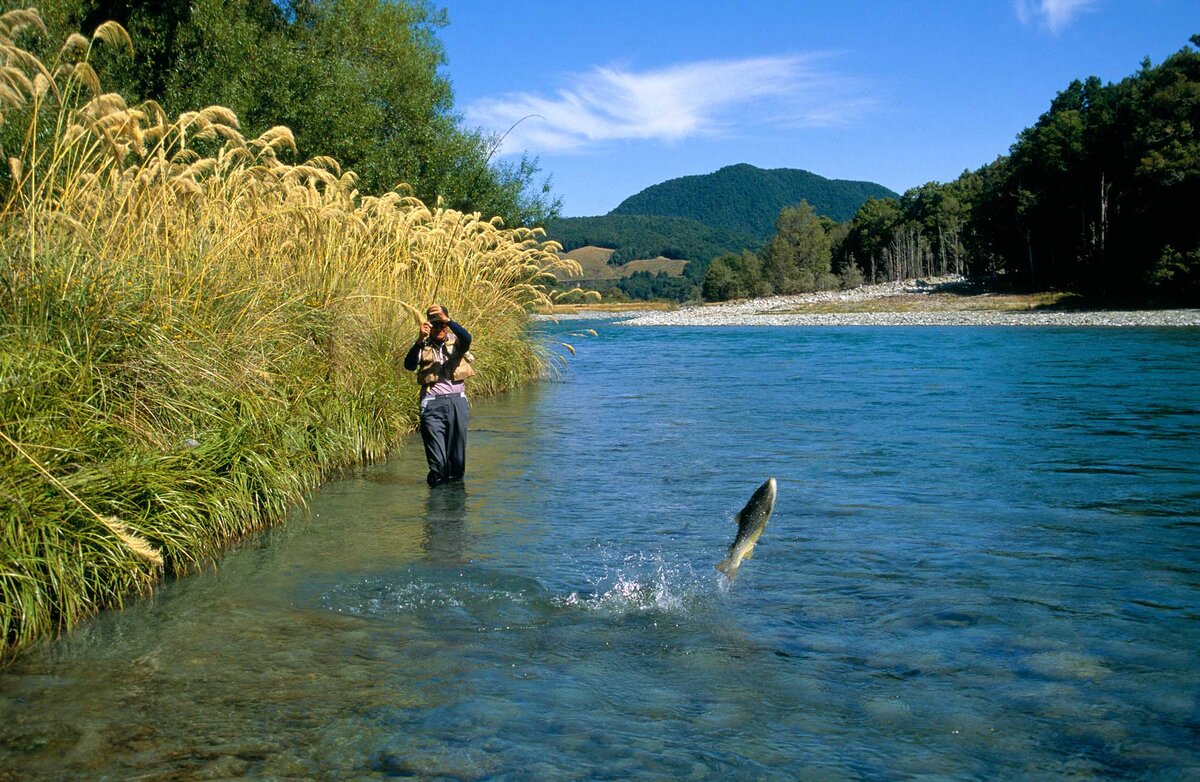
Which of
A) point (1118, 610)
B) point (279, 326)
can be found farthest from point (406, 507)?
point (1118, 610)

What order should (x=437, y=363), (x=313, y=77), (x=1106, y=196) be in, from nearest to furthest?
(x=437, y=363) < (x=313, y=77) < (x=1106, y=196)

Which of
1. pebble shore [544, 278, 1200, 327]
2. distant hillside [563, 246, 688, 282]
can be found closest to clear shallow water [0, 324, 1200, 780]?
pebble shore [544, 278, 1200, 327]

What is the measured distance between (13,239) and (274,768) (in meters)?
4.20

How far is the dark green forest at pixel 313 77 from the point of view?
782 inches

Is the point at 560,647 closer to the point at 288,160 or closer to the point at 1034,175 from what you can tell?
the point at 288,160

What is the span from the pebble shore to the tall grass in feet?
135

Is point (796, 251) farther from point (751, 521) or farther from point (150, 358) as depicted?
point (751, 521)

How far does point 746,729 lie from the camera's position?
438 cm

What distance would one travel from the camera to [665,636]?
5598 millimetres

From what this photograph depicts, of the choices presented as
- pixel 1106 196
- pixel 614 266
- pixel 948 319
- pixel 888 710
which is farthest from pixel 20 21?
pixel 614 266

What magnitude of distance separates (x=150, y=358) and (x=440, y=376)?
3.02 metres

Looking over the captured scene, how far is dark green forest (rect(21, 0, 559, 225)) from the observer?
19.9 m

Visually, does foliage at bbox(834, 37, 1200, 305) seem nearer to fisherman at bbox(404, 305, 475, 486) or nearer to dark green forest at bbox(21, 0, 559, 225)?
dark green forest at bbox(21, 0, 559, 225)

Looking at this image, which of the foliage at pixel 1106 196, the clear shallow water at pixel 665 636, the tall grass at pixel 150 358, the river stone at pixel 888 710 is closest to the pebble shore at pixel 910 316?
the foliage at pixel 1106 196
